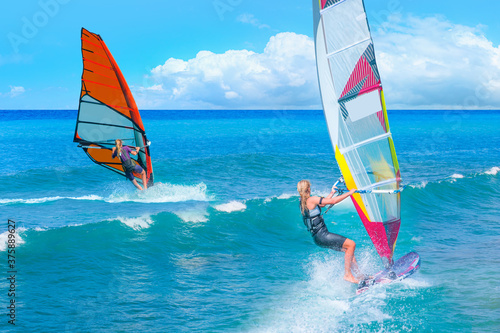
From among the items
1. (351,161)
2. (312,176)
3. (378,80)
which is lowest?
(312,176)

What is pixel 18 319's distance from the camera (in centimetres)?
605

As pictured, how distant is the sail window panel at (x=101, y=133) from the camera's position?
11961 mm

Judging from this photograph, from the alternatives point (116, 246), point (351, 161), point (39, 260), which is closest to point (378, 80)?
point (351, 161)

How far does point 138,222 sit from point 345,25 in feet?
23.9

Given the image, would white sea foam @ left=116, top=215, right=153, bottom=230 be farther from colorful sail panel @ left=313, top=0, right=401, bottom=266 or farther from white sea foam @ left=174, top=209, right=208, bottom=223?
colorful sail panel @ left=313, top=0, right=401, bottom=266

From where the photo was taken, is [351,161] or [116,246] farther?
[116,246]

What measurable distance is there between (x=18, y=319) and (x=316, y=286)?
14.6 feet

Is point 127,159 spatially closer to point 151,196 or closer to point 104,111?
point 104,111

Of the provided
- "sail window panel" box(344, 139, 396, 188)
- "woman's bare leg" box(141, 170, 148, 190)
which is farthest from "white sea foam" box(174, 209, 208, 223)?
"sail window panel" box(344, 139, 396, 188)

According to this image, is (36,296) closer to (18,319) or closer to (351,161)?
(18,319)

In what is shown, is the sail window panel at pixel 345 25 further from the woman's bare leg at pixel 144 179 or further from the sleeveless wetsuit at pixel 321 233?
the woman's bare leg at pixel 144 179

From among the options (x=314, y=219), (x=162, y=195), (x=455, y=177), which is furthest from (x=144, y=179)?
(x=455, y=177)

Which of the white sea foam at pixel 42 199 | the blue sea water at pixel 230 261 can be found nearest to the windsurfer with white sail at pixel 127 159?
the blue sea water at pixel 230 261

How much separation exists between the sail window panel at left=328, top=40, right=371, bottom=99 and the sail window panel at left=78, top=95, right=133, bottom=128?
8021 mm
